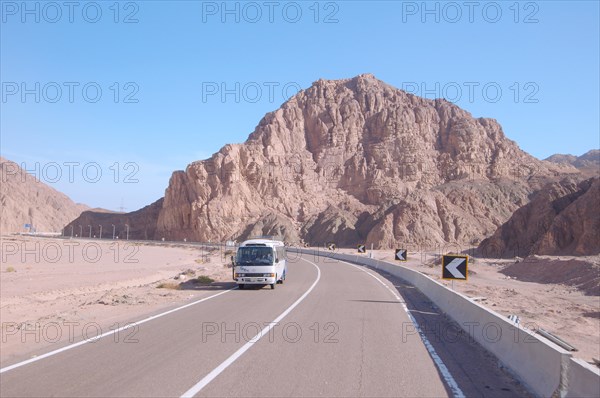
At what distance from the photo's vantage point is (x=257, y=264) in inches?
917

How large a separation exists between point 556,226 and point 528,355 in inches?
1935

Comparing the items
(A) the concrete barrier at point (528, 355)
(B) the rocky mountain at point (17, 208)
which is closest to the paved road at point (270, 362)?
A: (A) the concrete barrier at point (528, 355)

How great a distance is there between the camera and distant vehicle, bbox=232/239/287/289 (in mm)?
23000

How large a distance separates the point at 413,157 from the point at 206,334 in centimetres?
11294

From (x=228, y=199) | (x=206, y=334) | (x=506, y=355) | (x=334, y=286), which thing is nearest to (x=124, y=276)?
(x=334, y=286)

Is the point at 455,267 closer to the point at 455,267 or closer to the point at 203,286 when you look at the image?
the point at 455,267

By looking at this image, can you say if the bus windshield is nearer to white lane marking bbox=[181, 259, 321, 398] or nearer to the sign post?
white lane marking bbox=[181, 259, 321, 398]

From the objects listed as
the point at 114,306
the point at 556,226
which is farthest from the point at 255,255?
the point at 556,226

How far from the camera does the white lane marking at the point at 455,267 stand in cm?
1728

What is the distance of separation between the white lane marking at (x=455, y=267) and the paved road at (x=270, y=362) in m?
2.62

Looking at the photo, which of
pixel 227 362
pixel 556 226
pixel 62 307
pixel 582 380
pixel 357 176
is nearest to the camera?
pixel 582 380

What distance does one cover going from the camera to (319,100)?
138375 mm

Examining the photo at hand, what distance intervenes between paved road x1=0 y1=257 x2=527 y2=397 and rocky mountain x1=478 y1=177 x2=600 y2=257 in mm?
39719

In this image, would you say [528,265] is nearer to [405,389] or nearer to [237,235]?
[405,389]
